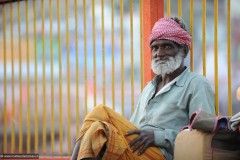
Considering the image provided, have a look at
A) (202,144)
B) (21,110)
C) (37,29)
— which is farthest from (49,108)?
(202,144)

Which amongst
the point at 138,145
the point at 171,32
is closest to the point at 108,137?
the point at 138,145

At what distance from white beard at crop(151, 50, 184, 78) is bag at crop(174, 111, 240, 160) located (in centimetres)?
89

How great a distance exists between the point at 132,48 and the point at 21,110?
158 cm

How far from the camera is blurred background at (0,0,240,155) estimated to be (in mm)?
5676

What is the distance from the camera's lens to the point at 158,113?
418cm

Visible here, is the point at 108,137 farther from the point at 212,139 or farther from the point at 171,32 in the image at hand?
the point at 171,32

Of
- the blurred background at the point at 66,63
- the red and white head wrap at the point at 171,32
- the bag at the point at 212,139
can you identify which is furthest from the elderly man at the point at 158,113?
the blurred background at the point at 66,63

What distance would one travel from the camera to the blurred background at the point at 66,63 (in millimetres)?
5676

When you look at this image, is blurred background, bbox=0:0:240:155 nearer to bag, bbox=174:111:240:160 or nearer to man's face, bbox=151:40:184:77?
man's face, bbox=151:40:184:77

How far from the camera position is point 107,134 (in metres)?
3.63

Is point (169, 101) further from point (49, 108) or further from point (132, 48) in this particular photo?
point (49, 108)

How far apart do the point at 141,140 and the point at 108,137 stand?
0.94 feet

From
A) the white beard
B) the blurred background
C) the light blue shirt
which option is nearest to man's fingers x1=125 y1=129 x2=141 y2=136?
the light blue shirt

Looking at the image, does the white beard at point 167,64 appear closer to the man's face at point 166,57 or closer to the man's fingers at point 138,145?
the man's face at point 166,57
